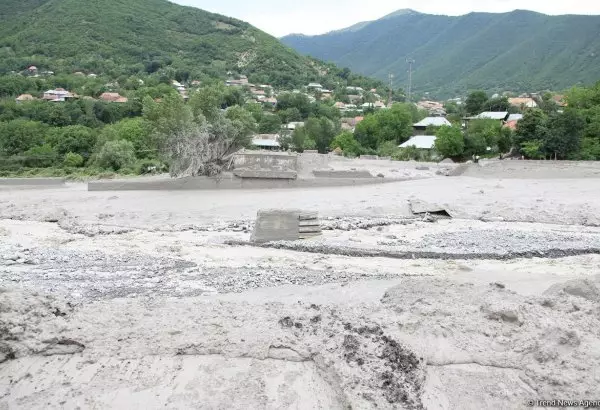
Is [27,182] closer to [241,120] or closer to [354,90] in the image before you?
[241,120]

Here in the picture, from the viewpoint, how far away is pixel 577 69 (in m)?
A: 104

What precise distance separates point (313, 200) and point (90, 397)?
14.2 metres

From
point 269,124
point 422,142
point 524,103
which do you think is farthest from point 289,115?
point 422,142

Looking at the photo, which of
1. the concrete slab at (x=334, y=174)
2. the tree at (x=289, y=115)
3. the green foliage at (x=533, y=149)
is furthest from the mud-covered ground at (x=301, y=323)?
the tree at (x=289, y=115)

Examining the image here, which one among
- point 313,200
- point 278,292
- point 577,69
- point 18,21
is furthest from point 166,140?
point 577,69

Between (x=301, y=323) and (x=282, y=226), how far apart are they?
22.4ft

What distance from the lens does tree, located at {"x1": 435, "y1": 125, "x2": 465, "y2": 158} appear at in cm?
3684

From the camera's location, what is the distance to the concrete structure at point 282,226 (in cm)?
1296

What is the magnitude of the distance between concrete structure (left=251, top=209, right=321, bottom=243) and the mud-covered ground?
0.34 metres

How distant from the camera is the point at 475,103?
62.9 m

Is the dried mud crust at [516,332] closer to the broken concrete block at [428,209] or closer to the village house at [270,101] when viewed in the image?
the broken concrete block at [428,209]

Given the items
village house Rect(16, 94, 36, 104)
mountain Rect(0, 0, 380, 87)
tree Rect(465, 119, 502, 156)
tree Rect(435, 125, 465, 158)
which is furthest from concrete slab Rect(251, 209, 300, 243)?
mountain Rect(0, 0, 380, 87)

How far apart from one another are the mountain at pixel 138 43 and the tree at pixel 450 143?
58842 millimetres

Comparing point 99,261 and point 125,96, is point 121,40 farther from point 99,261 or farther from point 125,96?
point 99,261
